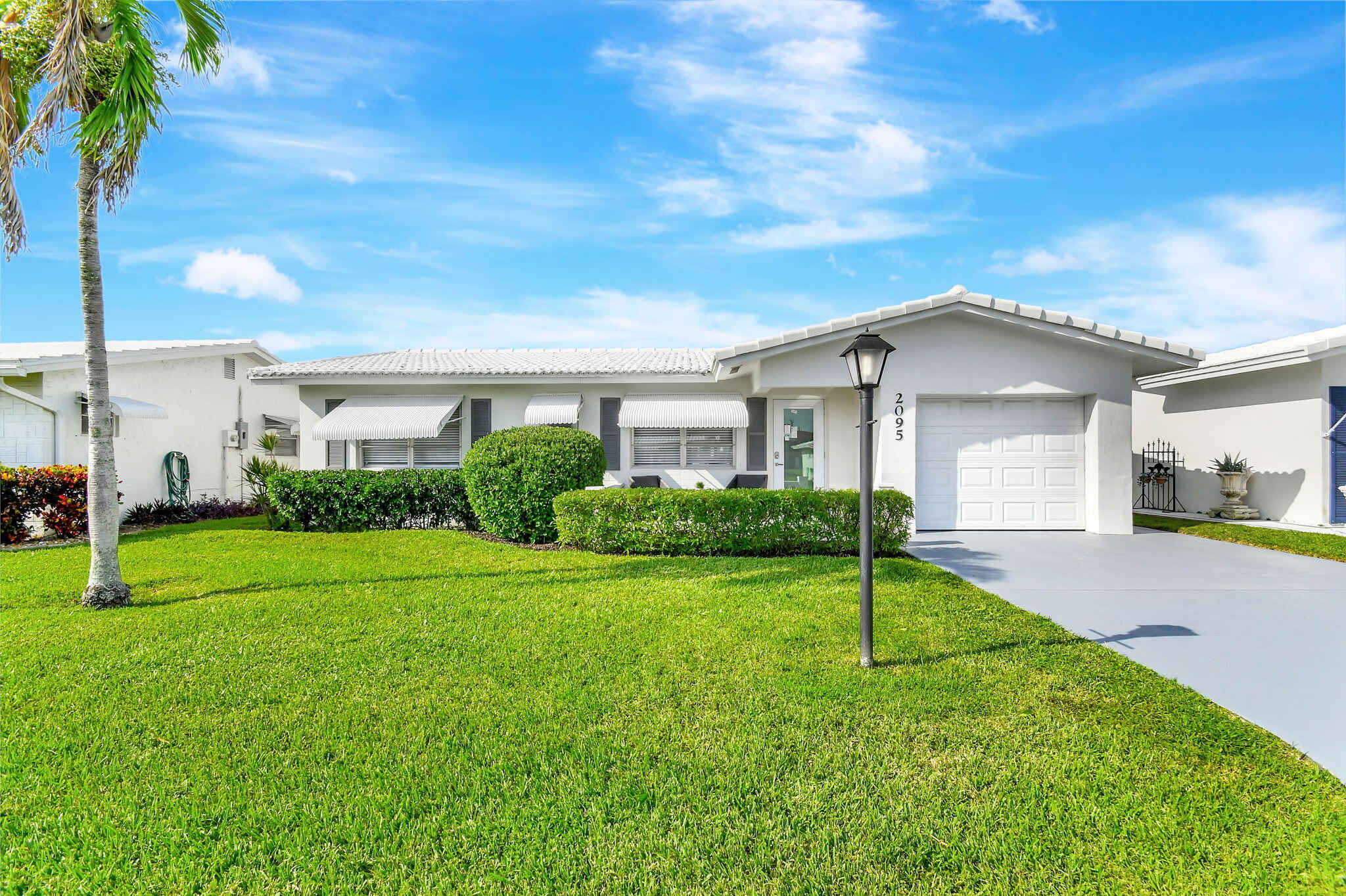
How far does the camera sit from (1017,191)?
14906 mm

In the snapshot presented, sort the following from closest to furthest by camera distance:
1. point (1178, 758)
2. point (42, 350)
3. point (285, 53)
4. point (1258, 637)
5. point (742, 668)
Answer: point (1178, 758) → point (742, 668) → point (1258, 637) → point (285, 53) → point (42, 350)

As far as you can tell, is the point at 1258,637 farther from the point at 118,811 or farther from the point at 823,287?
the point at 823,287

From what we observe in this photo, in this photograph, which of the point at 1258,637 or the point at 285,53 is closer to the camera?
the point at 1258,637

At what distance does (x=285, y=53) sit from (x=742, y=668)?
12.8 m

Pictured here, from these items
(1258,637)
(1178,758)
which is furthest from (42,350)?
(1258,637)

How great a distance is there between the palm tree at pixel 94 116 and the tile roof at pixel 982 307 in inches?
410

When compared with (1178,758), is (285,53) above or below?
above

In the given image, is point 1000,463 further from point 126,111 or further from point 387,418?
Answer: point 126,111

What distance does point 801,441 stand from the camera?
15930 mm

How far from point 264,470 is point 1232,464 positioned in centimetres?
2547

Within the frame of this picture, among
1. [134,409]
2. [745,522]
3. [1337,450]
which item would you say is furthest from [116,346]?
[1337,450]

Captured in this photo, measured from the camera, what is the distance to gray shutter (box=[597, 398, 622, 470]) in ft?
56.5

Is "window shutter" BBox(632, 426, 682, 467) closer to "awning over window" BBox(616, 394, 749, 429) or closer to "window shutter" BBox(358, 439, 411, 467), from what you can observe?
"awning over window" BBox(616, 394, 749, 429)

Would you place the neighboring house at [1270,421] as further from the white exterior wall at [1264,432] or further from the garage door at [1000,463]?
the garage door at [1000,463]
